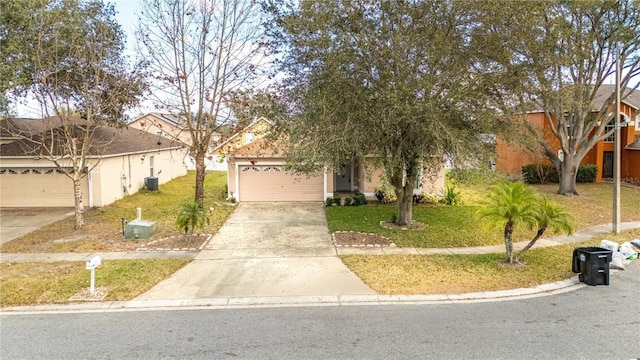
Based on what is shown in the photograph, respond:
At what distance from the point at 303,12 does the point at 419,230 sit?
25.6 ft

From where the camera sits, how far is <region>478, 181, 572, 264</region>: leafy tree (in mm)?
8211

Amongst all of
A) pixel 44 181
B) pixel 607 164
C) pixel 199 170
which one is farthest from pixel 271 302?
pixel 607 164

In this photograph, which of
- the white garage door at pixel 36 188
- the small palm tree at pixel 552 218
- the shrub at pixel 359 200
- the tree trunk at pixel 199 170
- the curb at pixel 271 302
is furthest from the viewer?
the shrub at pixel 359 200

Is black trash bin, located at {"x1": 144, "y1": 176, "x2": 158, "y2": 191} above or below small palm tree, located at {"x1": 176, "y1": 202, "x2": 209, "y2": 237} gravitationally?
above

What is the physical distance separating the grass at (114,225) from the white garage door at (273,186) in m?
1.62

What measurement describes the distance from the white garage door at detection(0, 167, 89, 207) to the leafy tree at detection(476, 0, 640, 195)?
1762 cm

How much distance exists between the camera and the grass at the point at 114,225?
35.6 ft

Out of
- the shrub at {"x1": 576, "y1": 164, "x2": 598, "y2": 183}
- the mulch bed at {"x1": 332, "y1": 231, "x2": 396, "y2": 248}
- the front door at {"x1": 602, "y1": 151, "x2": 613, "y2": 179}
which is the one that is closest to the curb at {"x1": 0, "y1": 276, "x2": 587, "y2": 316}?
the mulch bed at {"x1": 332, "y1": 231, "x2": 396, "y2": 248}

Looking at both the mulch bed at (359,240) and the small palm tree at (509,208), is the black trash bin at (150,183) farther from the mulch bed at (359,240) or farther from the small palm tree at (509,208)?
the small palm tree at (509,208)

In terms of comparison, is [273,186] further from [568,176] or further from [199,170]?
[568,176]

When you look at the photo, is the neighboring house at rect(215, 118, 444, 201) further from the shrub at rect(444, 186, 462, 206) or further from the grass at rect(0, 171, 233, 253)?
the grass at rect(0, 171, 233, 253)

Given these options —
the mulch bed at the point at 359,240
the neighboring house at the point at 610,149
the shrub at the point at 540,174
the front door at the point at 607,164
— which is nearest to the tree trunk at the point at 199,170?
the mulch bed at the point at 359,240

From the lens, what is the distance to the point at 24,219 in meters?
14.7

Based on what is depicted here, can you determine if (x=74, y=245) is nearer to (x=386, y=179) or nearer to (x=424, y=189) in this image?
(x=386, y=179)
